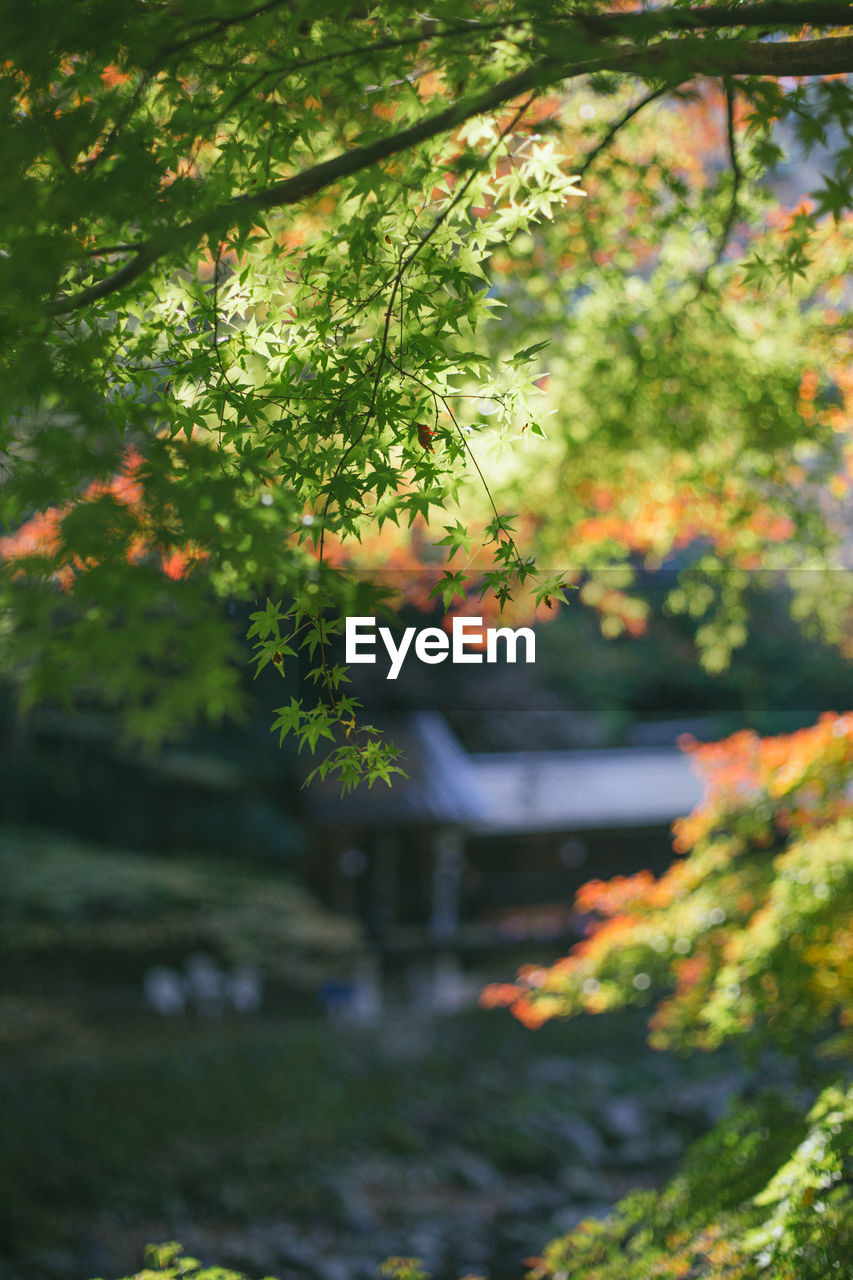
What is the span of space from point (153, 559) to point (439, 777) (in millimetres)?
8001

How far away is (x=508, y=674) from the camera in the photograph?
11758 mm

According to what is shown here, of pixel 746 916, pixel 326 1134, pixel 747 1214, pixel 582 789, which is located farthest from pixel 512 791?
pixel 747 1214

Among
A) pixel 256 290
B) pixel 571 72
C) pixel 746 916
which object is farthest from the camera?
pixel 746 916

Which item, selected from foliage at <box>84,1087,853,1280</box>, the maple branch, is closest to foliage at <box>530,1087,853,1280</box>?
foliage at <box>84,1087,853,1280</box>

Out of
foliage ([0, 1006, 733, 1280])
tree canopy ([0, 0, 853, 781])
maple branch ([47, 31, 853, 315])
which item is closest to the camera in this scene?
tree canopy ([0, 0, 853, 781])

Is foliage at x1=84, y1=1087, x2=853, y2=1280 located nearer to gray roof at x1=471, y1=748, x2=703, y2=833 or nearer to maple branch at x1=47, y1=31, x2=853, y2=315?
maple branch at x1=47, y1=31, x2=853, y2=315

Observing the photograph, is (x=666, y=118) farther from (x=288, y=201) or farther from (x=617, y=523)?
(x=288, y=201)

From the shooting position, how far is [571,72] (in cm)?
171

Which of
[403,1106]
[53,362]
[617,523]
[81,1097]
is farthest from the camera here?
[403,1106]

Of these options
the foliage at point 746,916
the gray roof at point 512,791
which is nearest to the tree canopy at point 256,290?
the foliage at point 746,916

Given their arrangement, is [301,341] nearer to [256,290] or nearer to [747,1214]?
[256,290]

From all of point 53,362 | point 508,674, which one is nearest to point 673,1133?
point 508,674

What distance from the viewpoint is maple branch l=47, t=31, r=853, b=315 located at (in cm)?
159

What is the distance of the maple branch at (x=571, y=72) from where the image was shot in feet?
5.22
